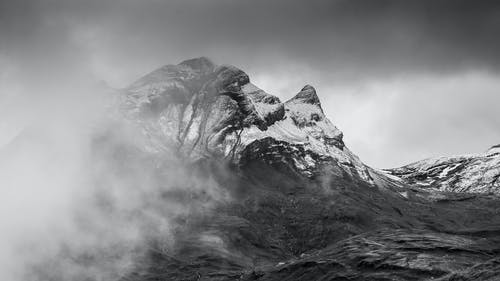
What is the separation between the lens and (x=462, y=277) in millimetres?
178250

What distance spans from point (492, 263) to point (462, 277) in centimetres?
1205

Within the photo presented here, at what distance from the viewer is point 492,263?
184 metres
